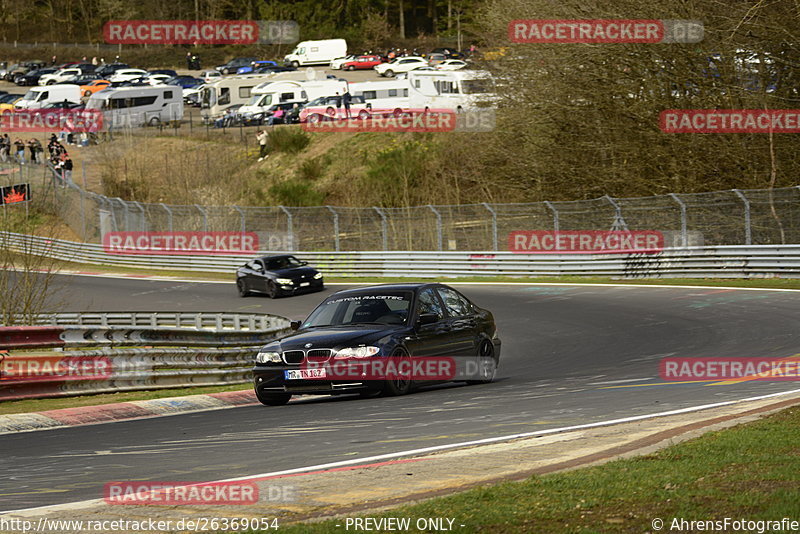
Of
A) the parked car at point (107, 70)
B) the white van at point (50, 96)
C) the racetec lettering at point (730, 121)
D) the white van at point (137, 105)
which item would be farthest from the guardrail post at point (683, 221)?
the parked car at point (107, 70)

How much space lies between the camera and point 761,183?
34969 millimetres

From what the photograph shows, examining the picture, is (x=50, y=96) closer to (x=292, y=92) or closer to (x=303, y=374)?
(x=292, y=92)

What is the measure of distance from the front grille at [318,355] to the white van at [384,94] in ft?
169

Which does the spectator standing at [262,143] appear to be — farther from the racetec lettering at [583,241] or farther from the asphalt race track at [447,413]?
the asphalt race track at [447,413]

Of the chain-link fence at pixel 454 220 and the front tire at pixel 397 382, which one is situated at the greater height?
the chain-link fence at pixel 454 220

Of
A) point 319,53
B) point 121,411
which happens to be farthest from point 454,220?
point 319,53

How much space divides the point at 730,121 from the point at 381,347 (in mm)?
24762

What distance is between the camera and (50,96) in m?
74.3

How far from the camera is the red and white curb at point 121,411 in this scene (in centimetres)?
1236

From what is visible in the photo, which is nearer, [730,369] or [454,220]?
[730,369]

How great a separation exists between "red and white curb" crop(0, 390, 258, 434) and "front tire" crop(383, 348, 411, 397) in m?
2.31

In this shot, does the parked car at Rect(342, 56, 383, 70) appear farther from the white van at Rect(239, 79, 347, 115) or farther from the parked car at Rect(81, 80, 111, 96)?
the white van at Rect(239, 79, 347, 115)

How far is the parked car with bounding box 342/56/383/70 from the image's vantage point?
3595 inches

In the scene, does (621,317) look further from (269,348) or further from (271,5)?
(271,5)
